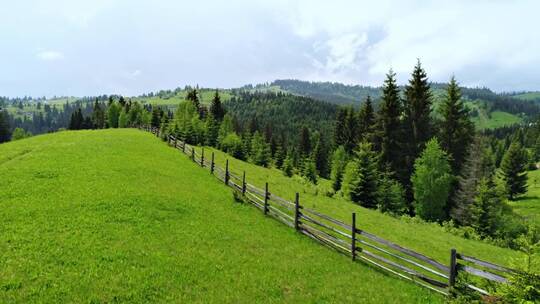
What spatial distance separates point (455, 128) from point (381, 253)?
3385 cm

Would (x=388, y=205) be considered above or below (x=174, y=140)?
below

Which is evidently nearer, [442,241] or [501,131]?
[442,241]

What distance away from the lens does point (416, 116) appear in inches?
1732

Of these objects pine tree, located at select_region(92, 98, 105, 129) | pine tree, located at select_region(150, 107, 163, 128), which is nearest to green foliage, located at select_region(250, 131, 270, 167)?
pine tree, located at select_region(150, 107, 163, 128)

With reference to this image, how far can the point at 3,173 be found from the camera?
2061 centimetres

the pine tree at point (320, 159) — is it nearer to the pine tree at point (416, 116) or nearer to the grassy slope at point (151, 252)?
the pine tree at point (416, 116)

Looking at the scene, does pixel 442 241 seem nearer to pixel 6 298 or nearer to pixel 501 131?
pixel 6 298

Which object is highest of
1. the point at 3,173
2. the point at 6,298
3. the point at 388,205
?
the point at 3,173

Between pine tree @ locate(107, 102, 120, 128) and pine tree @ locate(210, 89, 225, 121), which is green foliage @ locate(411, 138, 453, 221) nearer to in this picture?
pine tree @ locate(210, 89, 225, 121)

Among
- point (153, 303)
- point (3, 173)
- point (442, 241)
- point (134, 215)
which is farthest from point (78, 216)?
point (442, 241)

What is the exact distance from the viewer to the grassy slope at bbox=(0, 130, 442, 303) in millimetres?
10008

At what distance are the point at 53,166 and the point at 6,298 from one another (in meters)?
16.7

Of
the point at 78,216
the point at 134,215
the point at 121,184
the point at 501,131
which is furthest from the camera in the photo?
the point at 501,131

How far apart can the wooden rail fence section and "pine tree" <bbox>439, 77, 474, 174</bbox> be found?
27.1 meters
